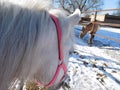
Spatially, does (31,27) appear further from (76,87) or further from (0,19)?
(76,87)

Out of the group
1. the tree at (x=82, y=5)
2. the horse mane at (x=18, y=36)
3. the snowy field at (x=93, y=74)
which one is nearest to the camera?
the horse mane at (x=18, y=36)

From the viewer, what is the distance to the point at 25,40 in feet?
2.62

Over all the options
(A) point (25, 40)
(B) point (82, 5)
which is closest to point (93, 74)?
(A) point (25, 40)

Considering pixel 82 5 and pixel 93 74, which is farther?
pixel 82 5

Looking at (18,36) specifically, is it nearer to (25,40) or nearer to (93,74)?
(25,40)

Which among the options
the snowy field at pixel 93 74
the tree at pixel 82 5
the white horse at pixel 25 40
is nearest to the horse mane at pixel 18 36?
the white horse at pixel 25 40

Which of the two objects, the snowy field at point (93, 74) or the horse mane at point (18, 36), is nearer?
the horse mane at point (18, 36)

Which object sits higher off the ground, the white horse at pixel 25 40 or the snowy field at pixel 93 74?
the white horse at pixel 25 40

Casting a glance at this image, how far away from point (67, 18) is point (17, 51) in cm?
35

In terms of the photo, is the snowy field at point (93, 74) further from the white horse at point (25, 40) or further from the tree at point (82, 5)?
the tree at point (82, 5)

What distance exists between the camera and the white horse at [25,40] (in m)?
0.78

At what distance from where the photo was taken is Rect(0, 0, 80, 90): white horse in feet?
2.55

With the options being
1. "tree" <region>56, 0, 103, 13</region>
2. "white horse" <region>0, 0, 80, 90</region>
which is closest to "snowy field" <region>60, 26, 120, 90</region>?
"white horse" <region>0, 0, 80, 90</region>

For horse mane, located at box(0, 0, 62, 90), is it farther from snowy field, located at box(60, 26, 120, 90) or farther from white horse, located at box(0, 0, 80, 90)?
snowy field, located at box(60, 26, 120, 90)
